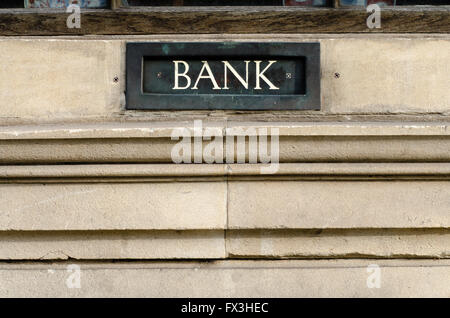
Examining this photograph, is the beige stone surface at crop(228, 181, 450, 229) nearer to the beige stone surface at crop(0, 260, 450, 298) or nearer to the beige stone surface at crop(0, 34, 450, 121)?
the beige stone surface at crop(0, 260, 450, 298)

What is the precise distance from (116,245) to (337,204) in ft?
3.55

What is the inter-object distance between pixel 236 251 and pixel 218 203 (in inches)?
9.8

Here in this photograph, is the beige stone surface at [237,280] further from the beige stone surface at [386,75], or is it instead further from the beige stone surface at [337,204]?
the beige stone surface at [386,75]

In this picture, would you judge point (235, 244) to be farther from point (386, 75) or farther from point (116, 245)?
point (386, 75)

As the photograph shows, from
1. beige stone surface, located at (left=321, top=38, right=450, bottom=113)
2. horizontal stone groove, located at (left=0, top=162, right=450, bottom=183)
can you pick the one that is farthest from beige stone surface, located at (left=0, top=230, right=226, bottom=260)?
beige stone surface, located at (left=321, top=38, right=450, bottom=113)

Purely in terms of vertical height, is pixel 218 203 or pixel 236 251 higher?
pixel 218 203

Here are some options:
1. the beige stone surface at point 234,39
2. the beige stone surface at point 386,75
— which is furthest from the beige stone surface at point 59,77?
the beige stone surface at point 386,75

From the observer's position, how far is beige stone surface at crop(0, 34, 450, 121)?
244cm

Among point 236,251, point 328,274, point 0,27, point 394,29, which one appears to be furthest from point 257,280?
point 0,27

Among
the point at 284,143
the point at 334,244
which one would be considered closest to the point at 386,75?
the point at 284,143

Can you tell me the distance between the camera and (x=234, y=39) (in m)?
2.47
